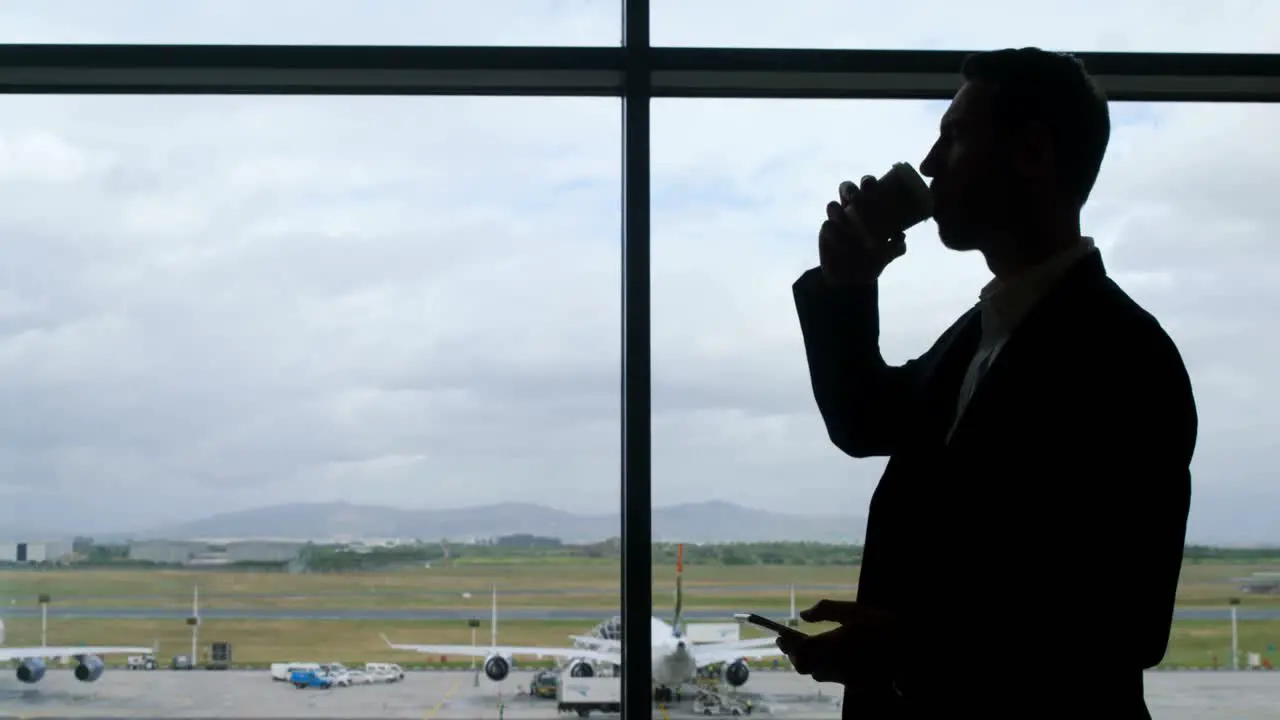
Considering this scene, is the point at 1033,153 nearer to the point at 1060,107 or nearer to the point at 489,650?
the point at 1060,107

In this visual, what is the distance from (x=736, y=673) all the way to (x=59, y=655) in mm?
1160

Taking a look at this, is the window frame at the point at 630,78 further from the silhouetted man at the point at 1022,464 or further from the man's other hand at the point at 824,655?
the man's other hand at the point at 824,655

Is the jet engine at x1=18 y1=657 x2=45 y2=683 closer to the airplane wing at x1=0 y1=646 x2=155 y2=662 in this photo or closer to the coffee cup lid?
the airplane wing at x1=0 y1=646 x2=155 y2=662

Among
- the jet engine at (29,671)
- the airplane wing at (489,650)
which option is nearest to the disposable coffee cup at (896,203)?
the airplane wing at (489,650)

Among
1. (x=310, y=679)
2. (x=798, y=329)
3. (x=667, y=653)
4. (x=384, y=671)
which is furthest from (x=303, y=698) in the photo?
(x=798, y=329)

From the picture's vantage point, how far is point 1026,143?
39.2 inches

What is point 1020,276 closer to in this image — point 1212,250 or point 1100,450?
point 1100,450

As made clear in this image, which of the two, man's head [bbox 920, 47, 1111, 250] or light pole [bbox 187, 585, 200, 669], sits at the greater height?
man's head [bbox 920, 47, 1111, 250]

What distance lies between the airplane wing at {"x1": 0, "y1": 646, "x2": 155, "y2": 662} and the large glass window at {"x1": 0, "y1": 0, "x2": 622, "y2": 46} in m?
1.02

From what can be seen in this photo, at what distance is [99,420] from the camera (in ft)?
6.56

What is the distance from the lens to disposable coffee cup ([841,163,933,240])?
3.53ft

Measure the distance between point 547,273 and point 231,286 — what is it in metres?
0.55

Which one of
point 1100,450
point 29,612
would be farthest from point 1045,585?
point 29,612

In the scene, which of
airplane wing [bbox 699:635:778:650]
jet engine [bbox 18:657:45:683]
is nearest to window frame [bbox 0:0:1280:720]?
airplane wing [bbox 699:635:778:650]
